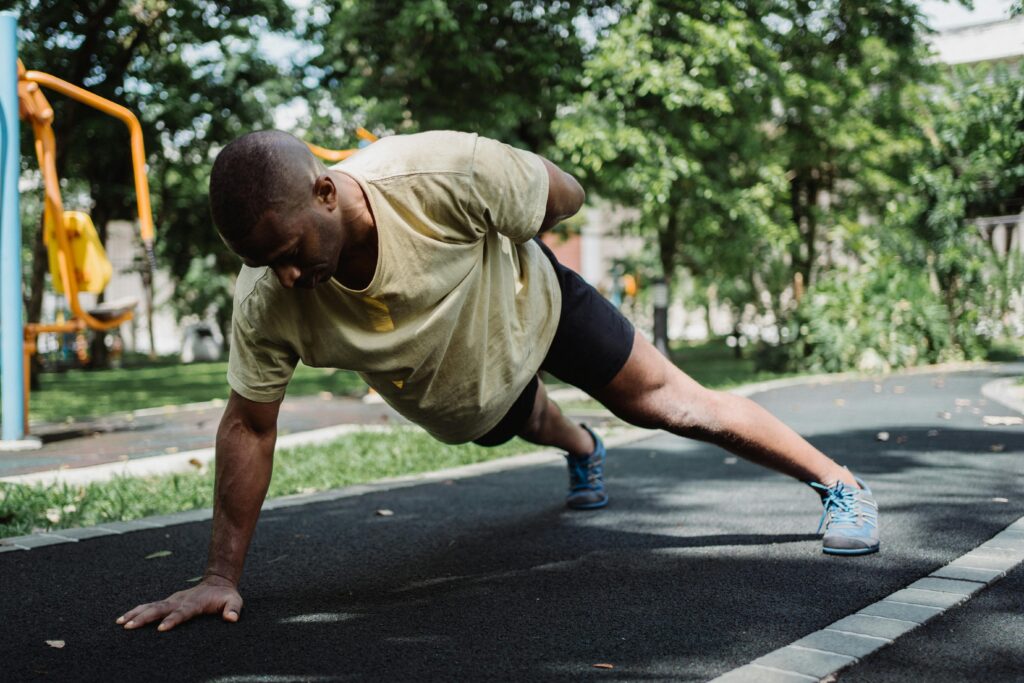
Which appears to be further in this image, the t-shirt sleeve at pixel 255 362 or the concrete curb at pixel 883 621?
the t-shirt sleeve at pixel 255 362

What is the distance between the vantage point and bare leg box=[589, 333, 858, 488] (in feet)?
9.86

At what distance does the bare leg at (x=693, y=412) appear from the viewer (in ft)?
9.86

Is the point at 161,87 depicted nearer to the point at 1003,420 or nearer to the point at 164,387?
the point at 164,387

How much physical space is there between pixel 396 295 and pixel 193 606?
39.4 inches

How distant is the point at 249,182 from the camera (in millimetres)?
2072

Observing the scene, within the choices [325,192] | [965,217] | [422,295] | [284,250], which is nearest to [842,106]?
[965,217]

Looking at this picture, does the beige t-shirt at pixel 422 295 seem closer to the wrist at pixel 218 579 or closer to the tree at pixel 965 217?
the wrist at pixel 218 579

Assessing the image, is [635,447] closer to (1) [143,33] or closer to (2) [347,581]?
(2) [347,581]

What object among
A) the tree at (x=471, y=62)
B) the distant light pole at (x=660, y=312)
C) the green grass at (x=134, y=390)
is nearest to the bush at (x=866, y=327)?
the distant light pole at (x=660, y=312)

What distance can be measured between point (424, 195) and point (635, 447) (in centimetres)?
432

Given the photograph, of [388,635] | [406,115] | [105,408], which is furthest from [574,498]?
[406,115]

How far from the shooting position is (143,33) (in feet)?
47.4

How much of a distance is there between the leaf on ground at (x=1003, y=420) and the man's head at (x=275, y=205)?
6123 mm

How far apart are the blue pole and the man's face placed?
16.0 ft
